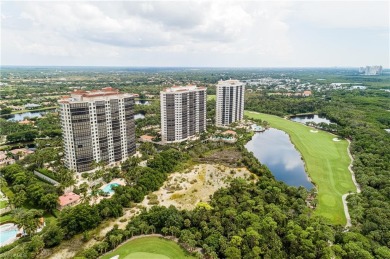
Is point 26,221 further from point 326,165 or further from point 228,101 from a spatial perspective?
point 228,101

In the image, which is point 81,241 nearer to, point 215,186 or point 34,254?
point 34,254

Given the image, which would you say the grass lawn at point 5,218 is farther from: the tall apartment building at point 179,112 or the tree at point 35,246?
the tall apartment building at point 179,112

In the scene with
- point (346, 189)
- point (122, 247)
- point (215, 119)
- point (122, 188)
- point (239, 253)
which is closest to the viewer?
point (239, 253)

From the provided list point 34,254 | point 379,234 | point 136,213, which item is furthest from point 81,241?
point 379,234

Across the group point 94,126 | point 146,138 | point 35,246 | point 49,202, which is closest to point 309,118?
point 146,138

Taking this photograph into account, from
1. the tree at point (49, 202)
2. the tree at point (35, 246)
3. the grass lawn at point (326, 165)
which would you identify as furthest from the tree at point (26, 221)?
the grass lawn at point (326, 165)
